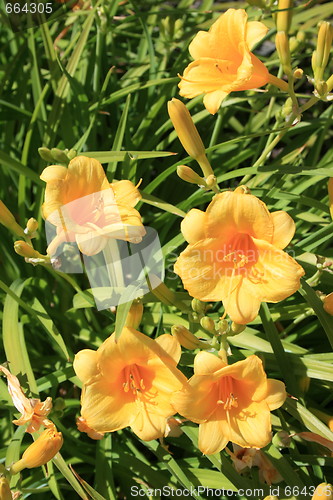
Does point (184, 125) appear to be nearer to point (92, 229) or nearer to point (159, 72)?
point (92, 229)

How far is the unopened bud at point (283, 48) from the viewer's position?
149 cm

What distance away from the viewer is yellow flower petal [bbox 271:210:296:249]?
130cm

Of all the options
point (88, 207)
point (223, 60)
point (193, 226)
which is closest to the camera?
point (193, 226)

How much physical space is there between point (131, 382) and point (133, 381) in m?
0.04

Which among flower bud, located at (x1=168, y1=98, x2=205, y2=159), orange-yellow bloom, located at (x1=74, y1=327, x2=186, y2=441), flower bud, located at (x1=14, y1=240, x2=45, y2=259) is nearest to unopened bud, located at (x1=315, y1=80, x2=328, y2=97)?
flower bud, located at (x1=168, y1=98, x2=205, y2=159)

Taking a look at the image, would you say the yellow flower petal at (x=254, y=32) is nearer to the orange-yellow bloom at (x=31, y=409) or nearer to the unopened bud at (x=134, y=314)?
the unopened bud at (x=134, y=314)

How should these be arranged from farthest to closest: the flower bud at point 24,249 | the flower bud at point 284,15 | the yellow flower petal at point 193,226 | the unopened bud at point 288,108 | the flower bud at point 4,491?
the unopened bud at point 288,108, the flower bud at point 284,15, the flower bud at point 24,249, the yellow flower petal at point 193,226, the flower bud at point 4,491

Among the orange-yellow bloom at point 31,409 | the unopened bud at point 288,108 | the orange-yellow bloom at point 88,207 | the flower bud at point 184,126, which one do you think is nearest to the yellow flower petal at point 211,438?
the orange-yellow bloom at point 31,409

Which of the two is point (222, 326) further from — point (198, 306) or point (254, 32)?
point (254, 32)

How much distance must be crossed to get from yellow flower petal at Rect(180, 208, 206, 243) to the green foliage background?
0.20 metres

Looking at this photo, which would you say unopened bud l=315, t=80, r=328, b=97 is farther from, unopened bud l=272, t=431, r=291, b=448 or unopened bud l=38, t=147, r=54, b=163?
unopened bud l=272, t=431, r=291, b=448

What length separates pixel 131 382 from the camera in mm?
1428

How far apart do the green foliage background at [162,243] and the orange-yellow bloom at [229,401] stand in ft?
0.65

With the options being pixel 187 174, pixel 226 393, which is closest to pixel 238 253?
pixel 187 174
